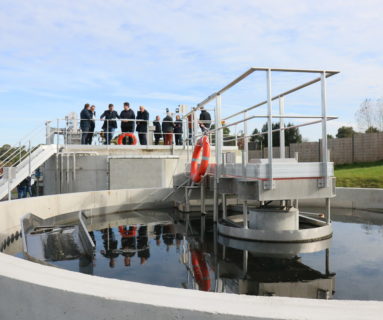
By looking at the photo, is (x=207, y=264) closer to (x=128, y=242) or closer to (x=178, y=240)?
(x=178, y=240)

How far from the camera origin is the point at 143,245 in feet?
21.6

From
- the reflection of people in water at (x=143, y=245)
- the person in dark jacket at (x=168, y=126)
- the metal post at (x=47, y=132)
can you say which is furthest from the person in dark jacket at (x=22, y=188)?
the reflection of people in water at (x=143, y=245)

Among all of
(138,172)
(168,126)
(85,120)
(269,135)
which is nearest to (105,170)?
(138,172)

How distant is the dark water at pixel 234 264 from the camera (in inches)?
170

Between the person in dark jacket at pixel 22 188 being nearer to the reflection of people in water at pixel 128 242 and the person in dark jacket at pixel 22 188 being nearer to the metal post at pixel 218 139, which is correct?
the reflection of people in water at pixel 128 242

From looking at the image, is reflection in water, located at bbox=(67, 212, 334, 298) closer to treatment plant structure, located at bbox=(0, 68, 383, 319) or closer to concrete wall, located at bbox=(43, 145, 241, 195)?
treatment plant structure, located at bbox=(0, 68, 383, 319)

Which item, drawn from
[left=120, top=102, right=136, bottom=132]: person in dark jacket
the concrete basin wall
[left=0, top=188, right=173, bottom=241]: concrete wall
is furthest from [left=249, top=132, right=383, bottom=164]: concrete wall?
the concrete basin wall

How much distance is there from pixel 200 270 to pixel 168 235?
8.13 ft

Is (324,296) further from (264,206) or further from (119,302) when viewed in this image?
(264,206)

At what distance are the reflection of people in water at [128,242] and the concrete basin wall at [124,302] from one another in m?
2.99

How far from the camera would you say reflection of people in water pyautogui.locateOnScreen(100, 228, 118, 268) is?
5.73 meters

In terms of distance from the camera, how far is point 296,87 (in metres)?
7.68

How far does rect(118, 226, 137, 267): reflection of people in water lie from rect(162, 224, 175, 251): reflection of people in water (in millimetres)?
571

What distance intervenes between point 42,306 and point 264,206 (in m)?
5.66
